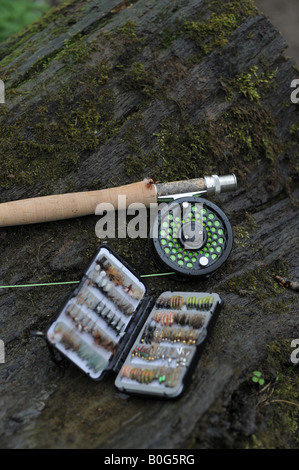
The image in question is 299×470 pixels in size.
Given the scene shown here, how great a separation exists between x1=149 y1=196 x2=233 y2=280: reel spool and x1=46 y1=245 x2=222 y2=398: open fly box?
286mm

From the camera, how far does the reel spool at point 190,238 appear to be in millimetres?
3078

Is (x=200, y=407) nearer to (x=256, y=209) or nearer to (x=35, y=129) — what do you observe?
(x=256, y=209)

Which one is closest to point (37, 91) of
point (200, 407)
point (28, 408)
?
point (28, 408)

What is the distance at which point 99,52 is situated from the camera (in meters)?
3.73

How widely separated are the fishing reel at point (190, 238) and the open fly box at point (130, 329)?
11.4 inches

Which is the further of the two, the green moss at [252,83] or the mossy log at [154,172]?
the green moss at [252,83]

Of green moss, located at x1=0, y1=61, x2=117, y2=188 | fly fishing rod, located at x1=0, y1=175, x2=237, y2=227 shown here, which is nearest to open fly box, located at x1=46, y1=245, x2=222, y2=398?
fly fishing rod, located at x1=0, y1=175, x2=237, y2=227

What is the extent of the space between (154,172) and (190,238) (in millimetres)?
698

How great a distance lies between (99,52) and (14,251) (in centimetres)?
173
